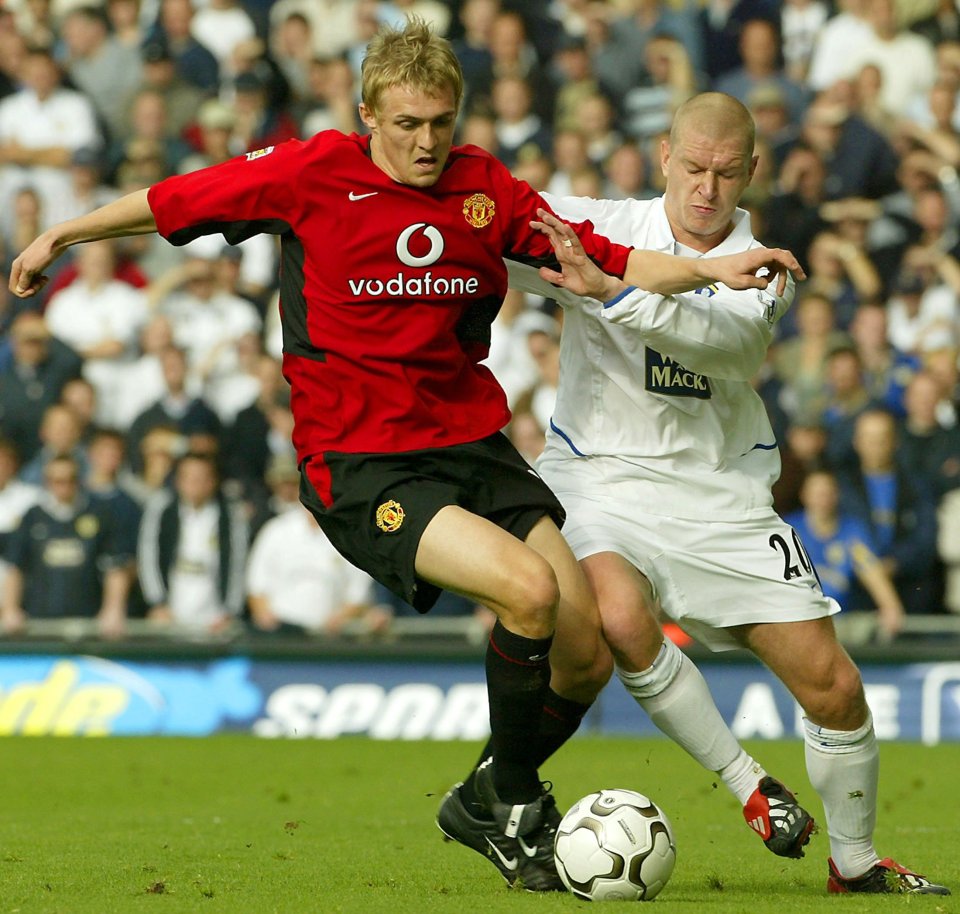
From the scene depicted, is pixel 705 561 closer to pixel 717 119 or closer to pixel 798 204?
pixel 717 119

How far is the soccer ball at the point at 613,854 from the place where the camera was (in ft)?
17.7

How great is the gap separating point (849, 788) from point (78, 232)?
10.4 feet

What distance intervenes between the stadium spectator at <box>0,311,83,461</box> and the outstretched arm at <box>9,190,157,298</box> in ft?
28.0

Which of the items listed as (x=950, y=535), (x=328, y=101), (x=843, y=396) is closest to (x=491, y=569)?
(x=950, y=535)

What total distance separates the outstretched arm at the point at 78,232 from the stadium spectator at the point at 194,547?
7.33m

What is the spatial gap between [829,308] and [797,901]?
8169 millimetres

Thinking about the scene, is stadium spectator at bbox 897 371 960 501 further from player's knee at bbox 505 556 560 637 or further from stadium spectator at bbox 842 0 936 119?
player's knee at bbox 505 556 560 637

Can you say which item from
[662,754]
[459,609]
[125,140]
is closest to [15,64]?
[125,140]

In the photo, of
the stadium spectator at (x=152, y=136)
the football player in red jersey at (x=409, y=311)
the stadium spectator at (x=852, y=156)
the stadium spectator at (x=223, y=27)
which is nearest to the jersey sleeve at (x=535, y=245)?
the football player in red jersey at (x=409, y=311)

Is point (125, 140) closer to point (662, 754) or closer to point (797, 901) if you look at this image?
point (662, 754)

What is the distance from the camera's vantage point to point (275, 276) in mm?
15227

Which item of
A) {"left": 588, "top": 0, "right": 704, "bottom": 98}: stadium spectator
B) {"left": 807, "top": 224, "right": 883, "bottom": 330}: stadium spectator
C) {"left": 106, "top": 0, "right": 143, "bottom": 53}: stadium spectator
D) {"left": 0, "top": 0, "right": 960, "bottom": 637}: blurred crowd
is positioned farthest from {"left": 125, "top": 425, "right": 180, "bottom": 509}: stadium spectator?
{"left": 807, "top": 224, "right": 883, "bottom": 330}: stadium spectator

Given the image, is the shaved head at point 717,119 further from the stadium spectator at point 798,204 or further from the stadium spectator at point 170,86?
the stadium spectator at point 170,86

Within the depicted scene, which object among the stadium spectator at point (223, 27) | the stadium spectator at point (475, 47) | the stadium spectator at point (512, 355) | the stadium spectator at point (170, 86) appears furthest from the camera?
the stadium spectator at point (223, 27)
